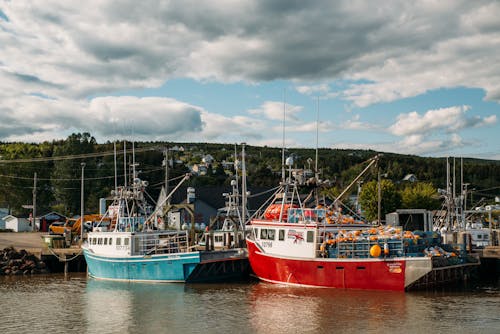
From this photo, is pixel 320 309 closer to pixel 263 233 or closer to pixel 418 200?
pixel 263 233

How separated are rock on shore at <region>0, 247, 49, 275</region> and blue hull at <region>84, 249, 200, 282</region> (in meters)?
8.34

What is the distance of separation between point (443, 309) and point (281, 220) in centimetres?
1116

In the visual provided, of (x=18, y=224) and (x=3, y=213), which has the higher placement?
(x=3, y=213)

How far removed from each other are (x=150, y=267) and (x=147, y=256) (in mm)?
702

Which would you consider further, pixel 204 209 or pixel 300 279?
pixel 204 209

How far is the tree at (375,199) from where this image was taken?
64.9m

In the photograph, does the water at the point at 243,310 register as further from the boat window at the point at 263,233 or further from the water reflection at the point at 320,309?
the boat window at the point at 263,233

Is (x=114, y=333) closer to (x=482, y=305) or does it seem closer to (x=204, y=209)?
(x=482, y=305)

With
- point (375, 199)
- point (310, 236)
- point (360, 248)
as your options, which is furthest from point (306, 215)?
point (375, 199)

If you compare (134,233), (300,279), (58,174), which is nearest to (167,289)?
(134,233)

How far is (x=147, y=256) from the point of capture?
1337 inches

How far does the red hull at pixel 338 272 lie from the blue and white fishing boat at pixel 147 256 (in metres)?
3.09

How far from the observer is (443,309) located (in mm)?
24625

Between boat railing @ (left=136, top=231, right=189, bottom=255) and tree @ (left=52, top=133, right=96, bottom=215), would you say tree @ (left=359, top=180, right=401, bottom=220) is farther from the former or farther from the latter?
tree @ (left=52, top=133, right=96, bottom=215)
